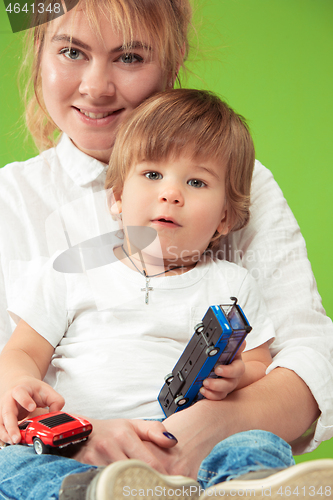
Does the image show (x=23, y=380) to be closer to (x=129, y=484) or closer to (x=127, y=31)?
(x=129, y=484)

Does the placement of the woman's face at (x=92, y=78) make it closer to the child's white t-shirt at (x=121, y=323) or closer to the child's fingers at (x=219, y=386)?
the child's white t-shirt at (x=121, y=323)

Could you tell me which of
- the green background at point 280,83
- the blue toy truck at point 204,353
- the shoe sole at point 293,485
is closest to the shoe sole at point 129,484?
the shoe sole at point 293,485

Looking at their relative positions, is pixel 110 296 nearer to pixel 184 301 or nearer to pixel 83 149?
pixel 184 301

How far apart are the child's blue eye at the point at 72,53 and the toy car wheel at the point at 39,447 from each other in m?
0.51

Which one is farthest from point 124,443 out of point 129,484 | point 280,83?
point 280,83

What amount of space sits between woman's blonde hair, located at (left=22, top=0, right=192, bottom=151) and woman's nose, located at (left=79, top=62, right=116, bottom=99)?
45 mm

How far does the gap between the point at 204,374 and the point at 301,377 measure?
0.16 m

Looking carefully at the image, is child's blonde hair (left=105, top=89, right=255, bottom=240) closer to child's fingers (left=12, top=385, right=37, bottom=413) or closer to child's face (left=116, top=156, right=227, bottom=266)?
child's face (left=116, top=156, right=227, bottom=266)

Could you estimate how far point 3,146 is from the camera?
0.92 m

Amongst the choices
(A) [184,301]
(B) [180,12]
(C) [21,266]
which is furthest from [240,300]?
(B) [180,12]

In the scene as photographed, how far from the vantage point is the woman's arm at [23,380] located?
47cm

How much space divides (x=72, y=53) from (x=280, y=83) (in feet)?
1.52

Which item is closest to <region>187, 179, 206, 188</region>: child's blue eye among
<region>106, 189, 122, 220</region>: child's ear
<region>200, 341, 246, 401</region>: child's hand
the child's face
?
the child's face

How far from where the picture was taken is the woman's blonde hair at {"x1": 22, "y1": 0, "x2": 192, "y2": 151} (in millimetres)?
674
